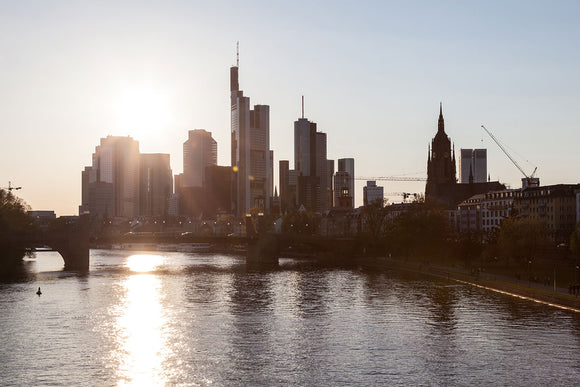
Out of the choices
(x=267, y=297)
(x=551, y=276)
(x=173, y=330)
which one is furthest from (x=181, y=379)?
(x=551, y=276)

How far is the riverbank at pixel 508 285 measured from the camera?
277ft

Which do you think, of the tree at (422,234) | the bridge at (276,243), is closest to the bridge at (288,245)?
the bridge at (276,243)

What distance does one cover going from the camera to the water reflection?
179 feet

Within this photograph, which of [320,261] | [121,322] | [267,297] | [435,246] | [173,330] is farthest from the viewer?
[320,261]

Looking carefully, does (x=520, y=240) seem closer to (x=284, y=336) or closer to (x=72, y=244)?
(x=284, y=336)

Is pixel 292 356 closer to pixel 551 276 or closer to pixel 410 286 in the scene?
pixel 410 286

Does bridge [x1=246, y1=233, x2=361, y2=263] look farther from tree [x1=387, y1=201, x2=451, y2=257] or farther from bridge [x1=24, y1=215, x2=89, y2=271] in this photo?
bridge [x1=24, y1=215, x2=89, y2=271]

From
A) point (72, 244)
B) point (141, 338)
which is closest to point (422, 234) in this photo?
point (72, 244)

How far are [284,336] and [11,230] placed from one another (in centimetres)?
10511

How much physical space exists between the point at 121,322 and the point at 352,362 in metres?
31.4

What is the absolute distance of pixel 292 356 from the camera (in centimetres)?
6091

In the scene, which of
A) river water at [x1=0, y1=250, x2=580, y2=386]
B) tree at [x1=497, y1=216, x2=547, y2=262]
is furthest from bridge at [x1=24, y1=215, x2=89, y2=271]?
tree at [x1=497, y1=216, x2=547, y2=262]

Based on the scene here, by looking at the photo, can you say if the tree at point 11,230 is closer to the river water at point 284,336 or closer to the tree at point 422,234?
the river water at point 284,336

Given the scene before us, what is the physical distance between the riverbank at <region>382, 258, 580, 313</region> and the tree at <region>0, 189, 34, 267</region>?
7966 centimetres
